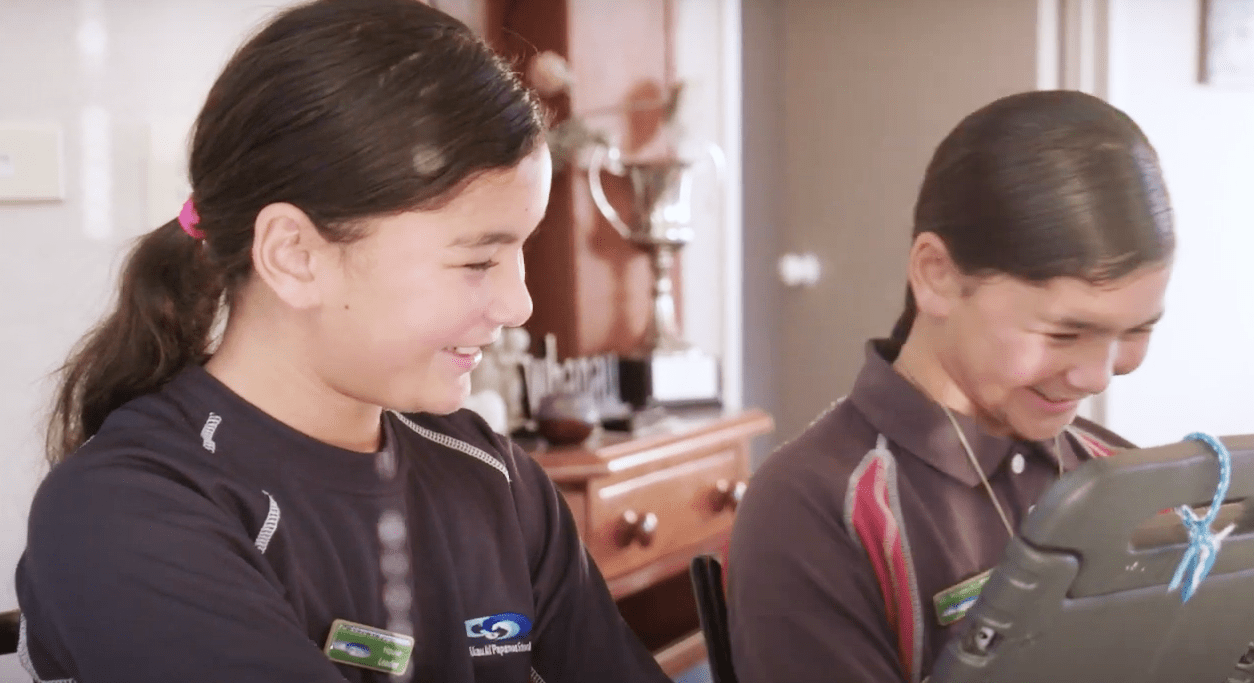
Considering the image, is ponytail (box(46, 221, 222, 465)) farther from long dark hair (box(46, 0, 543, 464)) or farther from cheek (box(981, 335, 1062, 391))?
cheek (box(981, 335, 1062, 391))

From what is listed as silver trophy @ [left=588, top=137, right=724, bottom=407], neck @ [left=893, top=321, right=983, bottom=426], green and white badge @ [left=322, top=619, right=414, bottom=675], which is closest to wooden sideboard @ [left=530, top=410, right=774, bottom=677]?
silver trophy @ [left=588, top=137, right=724, bottom=407]

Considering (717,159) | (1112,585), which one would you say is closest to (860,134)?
(717,159)

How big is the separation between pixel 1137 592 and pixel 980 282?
44 centimetres

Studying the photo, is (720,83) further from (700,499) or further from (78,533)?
(78,533)

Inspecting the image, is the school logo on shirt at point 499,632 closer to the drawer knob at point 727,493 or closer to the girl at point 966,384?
the girl at point 966,384

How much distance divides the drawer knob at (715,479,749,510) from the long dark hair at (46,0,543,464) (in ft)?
4.76

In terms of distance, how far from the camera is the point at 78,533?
2.66 feet

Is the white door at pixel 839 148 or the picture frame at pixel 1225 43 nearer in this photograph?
the picture frame at pixel 1225 43

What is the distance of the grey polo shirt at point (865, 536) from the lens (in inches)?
38.8

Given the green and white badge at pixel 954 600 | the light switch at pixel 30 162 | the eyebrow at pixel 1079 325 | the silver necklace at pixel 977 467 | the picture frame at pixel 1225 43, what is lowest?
the green and white badge at pixel 954 600

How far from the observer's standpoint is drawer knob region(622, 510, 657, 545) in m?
2.09

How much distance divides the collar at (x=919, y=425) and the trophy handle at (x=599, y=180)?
1378 millimetres

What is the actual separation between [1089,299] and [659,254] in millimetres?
1571

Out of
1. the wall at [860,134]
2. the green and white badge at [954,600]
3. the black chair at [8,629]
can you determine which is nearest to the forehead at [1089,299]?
the green and white badge at [954,600]
